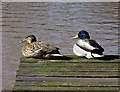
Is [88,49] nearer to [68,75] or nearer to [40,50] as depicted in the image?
[40,50]

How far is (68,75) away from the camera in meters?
4.85

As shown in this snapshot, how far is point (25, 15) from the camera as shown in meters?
15.6

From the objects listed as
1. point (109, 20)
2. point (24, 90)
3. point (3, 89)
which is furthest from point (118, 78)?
point (109, 20)

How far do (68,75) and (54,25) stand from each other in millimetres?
8350

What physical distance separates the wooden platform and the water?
5.49ft

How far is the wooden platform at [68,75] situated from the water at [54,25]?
1.67 meters

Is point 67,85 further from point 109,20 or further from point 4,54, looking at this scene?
point 109,20

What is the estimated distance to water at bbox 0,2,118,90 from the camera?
9.20 m

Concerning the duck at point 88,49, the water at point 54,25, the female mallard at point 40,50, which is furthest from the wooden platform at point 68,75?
the water at point 54,25

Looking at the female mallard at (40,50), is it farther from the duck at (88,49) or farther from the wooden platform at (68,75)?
the wooden platform at (68,75)

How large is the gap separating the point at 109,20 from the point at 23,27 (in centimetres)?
281

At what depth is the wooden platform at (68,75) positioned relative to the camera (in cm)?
460

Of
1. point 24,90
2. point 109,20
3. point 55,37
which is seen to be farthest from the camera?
point 109,20

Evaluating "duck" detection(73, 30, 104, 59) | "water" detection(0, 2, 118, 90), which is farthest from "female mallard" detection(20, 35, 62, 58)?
"water" detection(0, 2, 118, 90)
